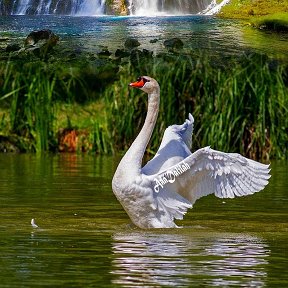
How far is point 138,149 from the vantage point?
29.9 feet

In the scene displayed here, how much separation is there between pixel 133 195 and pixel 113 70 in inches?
350

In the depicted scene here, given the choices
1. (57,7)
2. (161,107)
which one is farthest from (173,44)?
(161,107)

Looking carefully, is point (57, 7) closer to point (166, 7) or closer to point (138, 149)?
point (166, 7)

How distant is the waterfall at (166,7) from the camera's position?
18.0m

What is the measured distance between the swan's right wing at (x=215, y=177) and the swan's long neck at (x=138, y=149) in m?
0.16

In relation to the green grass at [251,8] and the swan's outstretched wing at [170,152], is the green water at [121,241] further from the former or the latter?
the green grass at [251,8]

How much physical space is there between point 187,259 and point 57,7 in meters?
11.6

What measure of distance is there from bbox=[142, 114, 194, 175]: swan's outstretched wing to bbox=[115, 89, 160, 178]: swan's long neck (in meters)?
0.12

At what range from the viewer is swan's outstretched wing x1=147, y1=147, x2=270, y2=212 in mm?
8945

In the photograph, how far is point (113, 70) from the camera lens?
17609mm

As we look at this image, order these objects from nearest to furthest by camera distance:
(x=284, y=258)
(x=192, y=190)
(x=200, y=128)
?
1. (x=284, y=258)
2. (x=192, y=190)
3. (x=200, y=128)

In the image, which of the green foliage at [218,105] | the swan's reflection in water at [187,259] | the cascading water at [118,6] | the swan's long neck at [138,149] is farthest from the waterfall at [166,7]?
the swan's reflection in water at [187,259]

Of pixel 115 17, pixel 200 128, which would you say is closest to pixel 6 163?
pixel 200 128

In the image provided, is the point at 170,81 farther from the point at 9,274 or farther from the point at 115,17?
the point at 9,274
